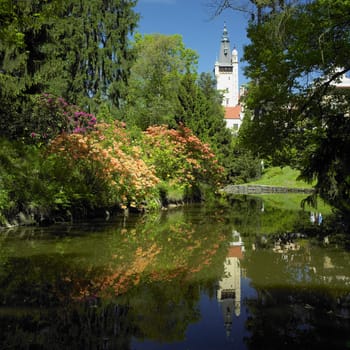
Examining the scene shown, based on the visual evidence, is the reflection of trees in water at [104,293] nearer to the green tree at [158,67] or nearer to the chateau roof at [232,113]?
the green tree at [158,67]

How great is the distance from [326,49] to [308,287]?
6.27 metres

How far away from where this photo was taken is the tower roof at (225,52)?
4845 inches

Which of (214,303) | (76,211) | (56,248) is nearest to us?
(214,303)

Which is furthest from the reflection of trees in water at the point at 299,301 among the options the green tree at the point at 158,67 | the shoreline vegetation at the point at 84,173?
the green tree at the point at 158,67

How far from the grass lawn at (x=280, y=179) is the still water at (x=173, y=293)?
102ft

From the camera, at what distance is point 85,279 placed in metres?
5.54

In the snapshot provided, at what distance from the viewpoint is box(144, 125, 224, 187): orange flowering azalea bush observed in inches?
783

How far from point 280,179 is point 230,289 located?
38449mm

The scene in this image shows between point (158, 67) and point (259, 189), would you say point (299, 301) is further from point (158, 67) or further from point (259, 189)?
point (158, 67)

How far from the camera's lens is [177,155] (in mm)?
21156

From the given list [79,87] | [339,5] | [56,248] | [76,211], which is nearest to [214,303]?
[56,248]

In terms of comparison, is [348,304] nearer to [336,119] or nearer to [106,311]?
[106,311]

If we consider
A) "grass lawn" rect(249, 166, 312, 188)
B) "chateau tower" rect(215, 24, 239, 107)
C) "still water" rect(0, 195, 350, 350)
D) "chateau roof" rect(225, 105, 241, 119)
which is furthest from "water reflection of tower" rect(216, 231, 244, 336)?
"chateau tower" rect(215, 24, 239, 107)

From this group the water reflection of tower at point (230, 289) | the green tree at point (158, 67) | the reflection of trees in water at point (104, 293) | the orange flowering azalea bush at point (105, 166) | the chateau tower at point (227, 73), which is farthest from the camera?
the chateau tower at point (227, 73)
